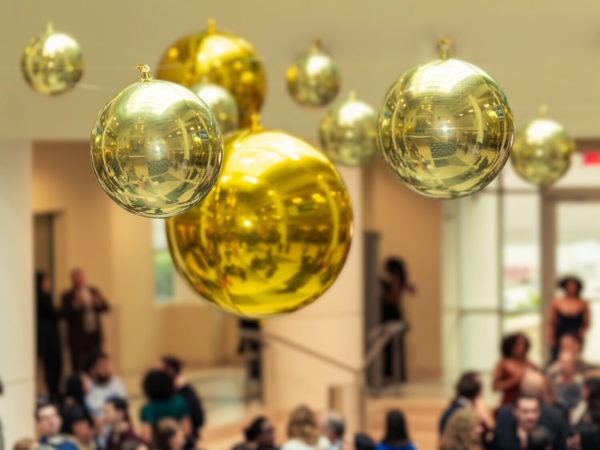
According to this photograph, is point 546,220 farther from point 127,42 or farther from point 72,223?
point 127,42

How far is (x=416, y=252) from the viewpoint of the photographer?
12.4 m

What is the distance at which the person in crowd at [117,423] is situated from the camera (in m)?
5.74

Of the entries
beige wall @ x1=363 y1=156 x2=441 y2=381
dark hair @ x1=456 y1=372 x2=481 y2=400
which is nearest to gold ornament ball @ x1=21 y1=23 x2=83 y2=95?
dark hair @ x1=456 y1=372 x2=481 y2=400

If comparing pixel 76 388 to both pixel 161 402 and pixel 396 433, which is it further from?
pixel 396 433

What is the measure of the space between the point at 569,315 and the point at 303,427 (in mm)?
4768

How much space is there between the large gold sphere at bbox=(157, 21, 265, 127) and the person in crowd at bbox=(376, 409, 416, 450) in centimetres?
264

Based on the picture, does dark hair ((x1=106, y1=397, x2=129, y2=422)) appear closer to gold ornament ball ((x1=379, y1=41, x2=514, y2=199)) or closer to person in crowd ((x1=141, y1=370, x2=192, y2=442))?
person in crowd ((x1=141, y1=370, x2=192, y2=442))

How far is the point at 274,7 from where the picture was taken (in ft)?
15.3

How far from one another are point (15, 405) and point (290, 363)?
325 cm

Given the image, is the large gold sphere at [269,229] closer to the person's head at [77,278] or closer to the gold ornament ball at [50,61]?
the gold ornament ball at [50,61]

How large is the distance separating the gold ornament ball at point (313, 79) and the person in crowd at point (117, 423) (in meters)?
2.48

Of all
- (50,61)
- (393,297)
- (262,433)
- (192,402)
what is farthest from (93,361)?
(393,297)

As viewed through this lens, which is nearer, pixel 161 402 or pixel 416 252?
pixel 161 402

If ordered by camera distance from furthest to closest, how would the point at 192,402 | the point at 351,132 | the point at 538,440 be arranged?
the point at 192,402 < the point at 538,440 < the point at 351,132
